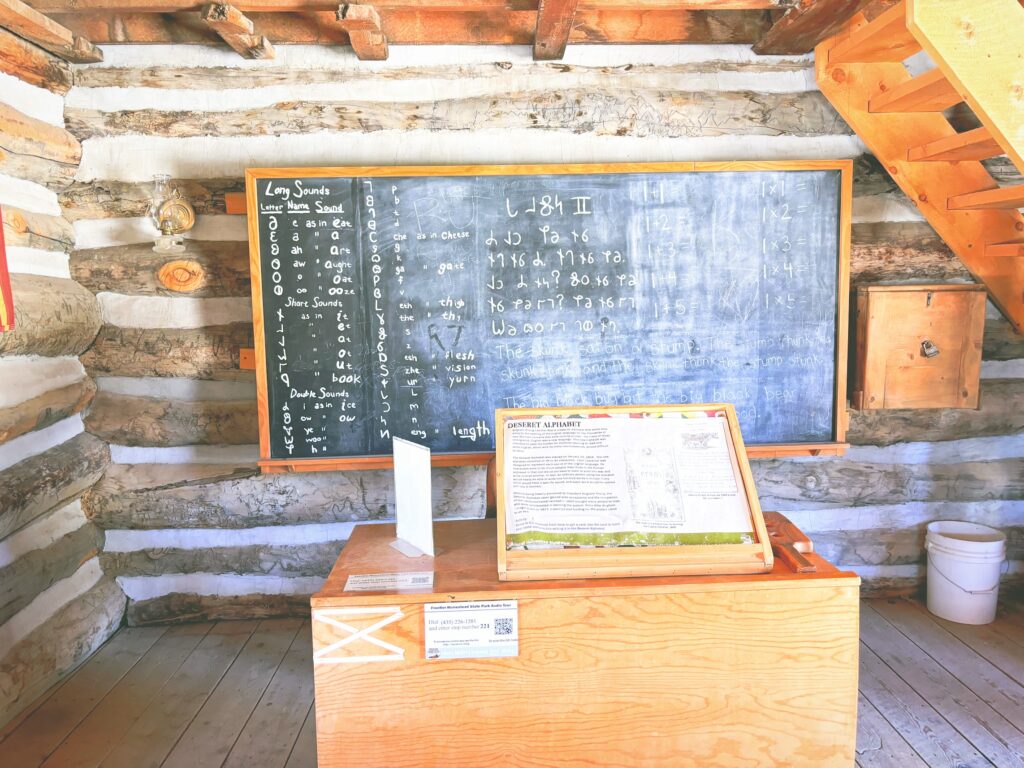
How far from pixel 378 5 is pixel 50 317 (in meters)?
1.88

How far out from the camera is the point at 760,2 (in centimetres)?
273

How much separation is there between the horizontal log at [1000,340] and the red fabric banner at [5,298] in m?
4.33

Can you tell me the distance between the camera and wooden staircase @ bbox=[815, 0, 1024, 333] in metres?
2.22

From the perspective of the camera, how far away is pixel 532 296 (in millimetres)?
3068

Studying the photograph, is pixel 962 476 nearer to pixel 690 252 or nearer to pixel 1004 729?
pixel 1004 729

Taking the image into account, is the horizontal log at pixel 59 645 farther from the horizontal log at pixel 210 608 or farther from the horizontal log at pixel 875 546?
the horizontal log at pixel 875 546

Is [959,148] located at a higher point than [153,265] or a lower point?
higher

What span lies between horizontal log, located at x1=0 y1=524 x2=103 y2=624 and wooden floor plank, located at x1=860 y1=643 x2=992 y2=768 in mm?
3405

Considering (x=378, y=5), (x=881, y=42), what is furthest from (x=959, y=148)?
(x=378, y=5)

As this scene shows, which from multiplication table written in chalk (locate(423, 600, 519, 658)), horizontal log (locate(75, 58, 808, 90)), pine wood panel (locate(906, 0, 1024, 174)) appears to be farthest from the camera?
horizontal log (locate(75, 58, 808, 90))

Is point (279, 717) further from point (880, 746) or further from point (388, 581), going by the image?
point (880, 746)

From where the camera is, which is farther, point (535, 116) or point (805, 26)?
point (535, 116)

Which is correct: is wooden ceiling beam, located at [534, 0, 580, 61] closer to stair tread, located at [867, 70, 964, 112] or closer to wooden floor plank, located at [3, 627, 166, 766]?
stair tread, located at [867, 70, 964, 112]

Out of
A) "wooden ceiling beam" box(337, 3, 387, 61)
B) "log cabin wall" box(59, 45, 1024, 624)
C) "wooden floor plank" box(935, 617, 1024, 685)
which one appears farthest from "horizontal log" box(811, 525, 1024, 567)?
"wooden ceiling beam" box(337, 3, 387, 61)
